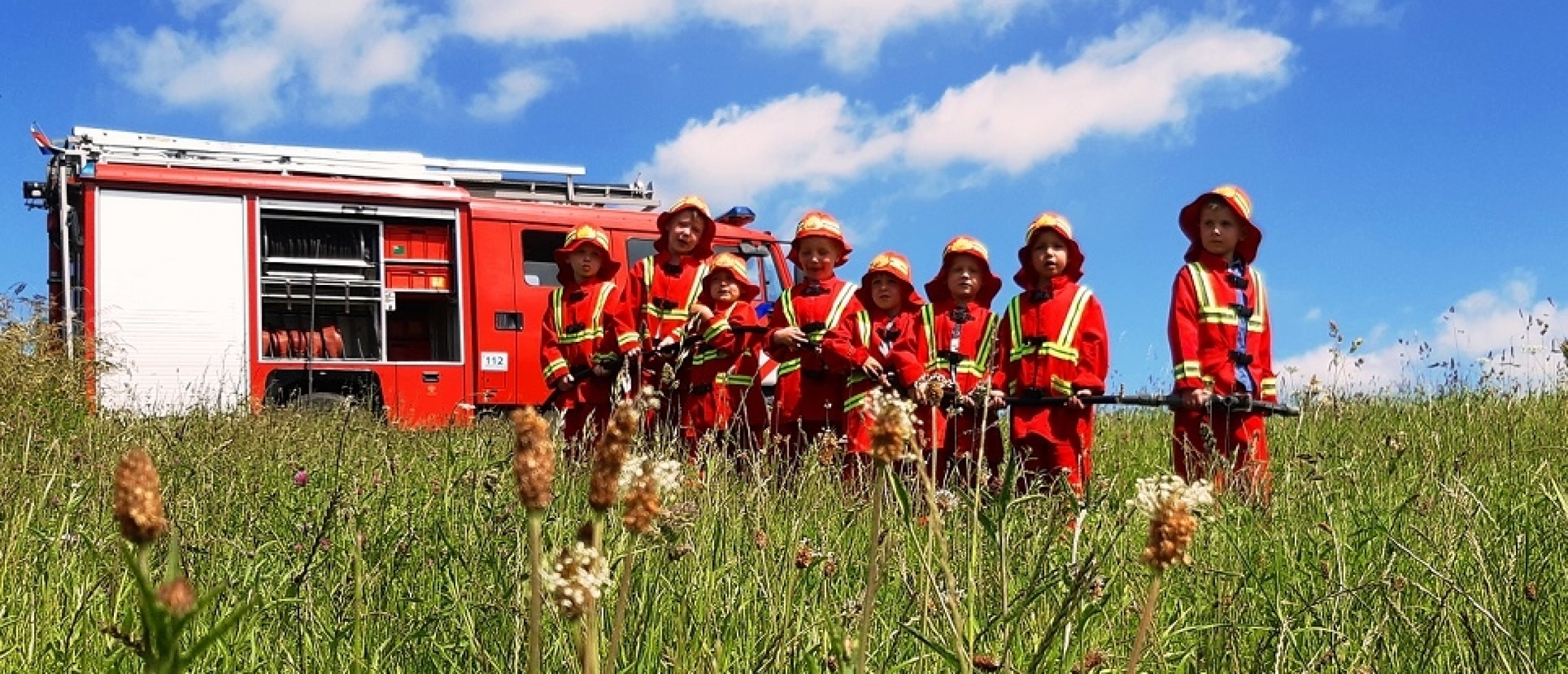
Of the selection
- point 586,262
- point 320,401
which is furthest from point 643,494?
point 320,401

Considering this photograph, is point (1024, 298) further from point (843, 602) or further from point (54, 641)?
point (54, 641)

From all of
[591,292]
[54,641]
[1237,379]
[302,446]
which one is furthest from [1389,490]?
[591,292]

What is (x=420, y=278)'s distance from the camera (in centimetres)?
1280

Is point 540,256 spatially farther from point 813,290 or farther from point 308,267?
point 813,290

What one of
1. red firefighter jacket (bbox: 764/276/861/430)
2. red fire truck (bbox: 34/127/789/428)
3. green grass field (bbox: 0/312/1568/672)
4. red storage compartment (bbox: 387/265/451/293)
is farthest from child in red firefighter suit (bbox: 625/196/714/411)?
red storage compartment (bbox: 387/265/451/293)

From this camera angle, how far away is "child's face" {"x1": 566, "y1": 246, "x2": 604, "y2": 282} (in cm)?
823

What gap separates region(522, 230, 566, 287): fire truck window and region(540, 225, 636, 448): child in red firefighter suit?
4392mm

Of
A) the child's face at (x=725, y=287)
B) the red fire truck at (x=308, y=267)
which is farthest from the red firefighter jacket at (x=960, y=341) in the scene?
the red fire truck at (x=308, y=267)

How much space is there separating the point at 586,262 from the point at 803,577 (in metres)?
5.81

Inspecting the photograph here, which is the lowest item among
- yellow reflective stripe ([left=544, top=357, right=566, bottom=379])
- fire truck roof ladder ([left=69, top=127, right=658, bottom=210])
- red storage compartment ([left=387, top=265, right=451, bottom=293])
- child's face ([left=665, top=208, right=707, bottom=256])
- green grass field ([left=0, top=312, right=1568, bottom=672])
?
green grass field ([left=0, top=312, right=1568, bottom=672])

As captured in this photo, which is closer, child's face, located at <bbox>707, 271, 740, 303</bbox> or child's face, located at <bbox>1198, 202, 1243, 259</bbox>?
child's face, located at <bbox>1198, 202, 1243, 259</bbox>

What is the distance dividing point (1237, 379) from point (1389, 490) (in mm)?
1270

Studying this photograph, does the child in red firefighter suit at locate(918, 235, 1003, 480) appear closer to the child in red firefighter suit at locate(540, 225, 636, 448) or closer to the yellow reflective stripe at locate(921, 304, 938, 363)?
the yellow reflective stripe at locate(921, 304, 938, 363)

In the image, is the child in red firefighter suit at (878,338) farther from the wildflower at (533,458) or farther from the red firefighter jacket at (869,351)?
the wildflower at (533,458)
